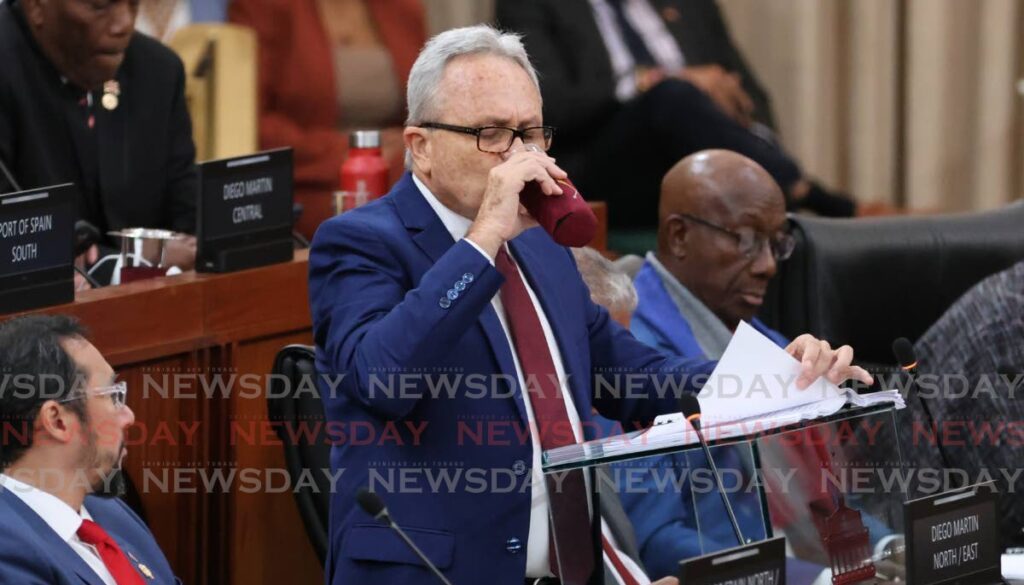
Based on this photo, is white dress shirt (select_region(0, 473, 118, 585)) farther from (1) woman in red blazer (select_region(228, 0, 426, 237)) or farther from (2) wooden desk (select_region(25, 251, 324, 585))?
(1) woman in red blazer (select_region(228, 0, 426, 237))

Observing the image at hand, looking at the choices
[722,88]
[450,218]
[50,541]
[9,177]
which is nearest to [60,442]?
[50,541]

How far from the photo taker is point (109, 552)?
219 cm

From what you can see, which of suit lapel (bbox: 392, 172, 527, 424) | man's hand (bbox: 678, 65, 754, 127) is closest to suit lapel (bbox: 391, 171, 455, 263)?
suit lapel (bbox: 392, 172, 527, 424)

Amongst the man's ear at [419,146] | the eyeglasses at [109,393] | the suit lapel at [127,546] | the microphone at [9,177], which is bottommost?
the suit lapel at [127,546]

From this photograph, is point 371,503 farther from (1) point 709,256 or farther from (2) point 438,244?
(1) point 709,256

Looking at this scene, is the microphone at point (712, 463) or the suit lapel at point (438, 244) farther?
the suit lapel at point (438, 244)

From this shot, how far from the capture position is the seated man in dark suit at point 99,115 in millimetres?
3201

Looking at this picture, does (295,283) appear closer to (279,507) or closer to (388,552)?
(279,507)

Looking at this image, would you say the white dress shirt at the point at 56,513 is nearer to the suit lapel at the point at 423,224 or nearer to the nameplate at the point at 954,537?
the suit lapel at the point at 423,224

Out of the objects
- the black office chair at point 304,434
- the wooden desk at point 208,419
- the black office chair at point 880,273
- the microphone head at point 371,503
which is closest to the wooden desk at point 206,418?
the wooden desk at point 208,419

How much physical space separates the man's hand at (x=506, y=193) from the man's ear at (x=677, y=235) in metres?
1.13

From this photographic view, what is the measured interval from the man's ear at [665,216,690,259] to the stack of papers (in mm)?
1053

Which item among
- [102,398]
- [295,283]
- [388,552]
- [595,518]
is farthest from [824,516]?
[295,283]

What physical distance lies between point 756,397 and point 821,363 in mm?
105
